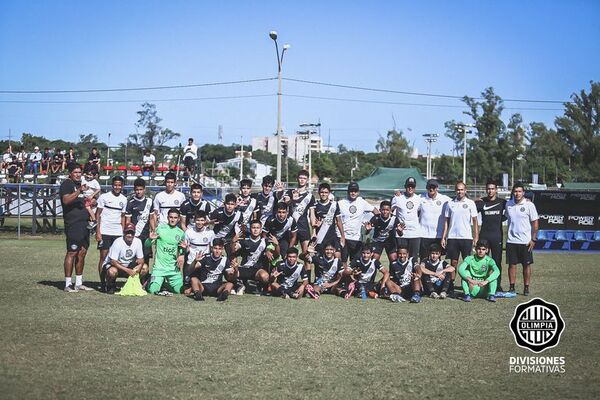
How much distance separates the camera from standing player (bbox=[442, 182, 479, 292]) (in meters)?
11.3

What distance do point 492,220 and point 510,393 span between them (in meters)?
6.16

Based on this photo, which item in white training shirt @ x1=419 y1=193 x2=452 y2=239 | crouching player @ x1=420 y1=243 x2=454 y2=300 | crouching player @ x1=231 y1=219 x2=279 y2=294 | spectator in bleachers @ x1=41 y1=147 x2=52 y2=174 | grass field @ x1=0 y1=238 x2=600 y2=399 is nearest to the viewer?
grass field @ x1=0 y1=238 x2=600 y2=399

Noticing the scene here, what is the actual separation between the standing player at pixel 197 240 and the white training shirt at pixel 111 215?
1.34 meters

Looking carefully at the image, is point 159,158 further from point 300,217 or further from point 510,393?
point 510,393

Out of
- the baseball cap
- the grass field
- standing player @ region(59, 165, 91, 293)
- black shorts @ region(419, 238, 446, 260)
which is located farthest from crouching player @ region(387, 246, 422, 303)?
standing player @ region(59, 165, 91, 293)

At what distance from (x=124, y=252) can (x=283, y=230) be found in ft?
9.09

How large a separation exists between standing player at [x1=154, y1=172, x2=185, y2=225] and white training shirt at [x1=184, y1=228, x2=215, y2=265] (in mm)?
742

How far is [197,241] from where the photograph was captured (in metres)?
11.0

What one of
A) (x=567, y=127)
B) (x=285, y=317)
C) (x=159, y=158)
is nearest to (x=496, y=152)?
(x=567, y=127)

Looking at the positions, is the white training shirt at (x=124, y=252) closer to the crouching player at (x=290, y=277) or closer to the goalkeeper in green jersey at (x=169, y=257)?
the goalkeeper in green jersey at (x=169, y=257)

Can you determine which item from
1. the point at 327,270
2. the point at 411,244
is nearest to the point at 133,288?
the point at 327,270

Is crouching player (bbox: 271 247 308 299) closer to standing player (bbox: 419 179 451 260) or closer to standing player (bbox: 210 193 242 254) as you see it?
standing player (bbox: 210 193 242 254)

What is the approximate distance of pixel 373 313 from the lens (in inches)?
368

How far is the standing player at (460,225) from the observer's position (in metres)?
11.3
